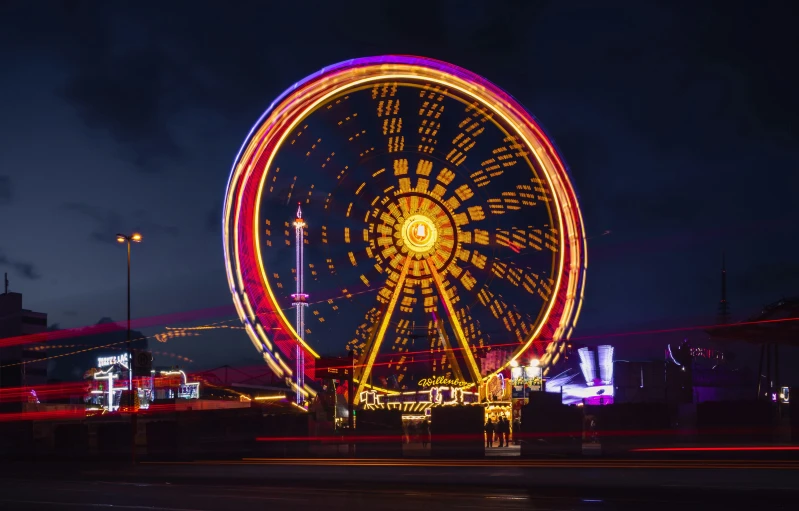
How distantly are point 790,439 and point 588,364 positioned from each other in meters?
36.2

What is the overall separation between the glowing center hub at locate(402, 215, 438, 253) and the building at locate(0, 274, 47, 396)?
47.5 meters

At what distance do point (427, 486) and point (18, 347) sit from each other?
229 feet

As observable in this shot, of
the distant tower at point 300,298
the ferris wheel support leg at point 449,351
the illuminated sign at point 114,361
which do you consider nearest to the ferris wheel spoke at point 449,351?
the ferris wheel support leg at point 449,351

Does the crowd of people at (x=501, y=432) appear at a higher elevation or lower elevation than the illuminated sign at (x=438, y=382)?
lower

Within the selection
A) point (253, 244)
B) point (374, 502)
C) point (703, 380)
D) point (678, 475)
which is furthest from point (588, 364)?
point (374, 502)

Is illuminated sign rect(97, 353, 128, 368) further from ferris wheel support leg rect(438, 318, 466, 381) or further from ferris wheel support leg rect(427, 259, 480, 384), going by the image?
ferris wheel support leg rect(427, 259, 480, 384)

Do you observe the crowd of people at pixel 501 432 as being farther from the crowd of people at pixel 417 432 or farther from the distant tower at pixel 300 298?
the distant tower at pixel 300 298

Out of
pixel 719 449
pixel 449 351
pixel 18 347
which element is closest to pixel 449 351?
pixel 449 351

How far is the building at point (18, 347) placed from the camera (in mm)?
70875

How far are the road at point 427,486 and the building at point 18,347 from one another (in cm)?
4728

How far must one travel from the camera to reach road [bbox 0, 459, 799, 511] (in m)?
15.1

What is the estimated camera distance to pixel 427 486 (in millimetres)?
18750

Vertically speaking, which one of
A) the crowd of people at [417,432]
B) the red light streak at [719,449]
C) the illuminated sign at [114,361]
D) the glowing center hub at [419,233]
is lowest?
the crowd of people at [417,432]

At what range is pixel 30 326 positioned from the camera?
89875 mm
